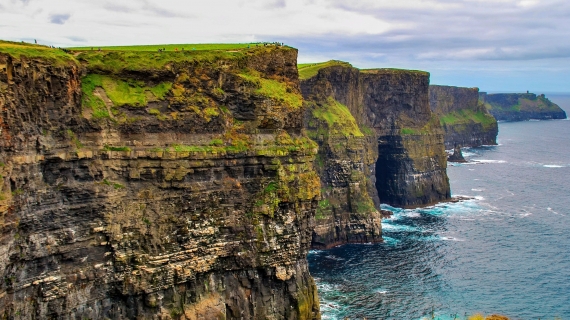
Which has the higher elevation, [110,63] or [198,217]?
[110,63]

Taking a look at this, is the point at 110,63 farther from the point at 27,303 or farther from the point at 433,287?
the point at 433,287

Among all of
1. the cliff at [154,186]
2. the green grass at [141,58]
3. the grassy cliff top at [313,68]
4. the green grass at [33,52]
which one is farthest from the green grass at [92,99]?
the grassy cliff top at [313,68]

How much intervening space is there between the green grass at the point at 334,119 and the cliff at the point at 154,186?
38.6 m

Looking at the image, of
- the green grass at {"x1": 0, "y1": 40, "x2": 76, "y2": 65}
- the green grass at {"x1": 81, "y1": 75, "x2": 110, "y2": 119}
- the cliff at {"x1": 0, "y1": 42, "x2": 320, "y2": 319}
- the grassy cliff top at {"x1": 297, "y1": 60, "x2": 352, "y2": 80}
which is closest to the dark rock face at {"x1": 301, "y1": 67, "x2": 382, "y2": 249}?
the grassy cliff top at {"x1": 297, "y1": 60, "x2": 352, "y2": 80}

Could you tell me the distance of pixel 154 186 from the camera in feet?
169

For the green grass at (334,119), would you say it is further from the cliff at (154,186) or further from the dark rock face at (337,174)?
the cliff at (154,186)

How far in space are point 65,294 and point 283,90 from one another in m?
30.5

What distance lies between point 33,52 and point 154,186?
15.2 meters

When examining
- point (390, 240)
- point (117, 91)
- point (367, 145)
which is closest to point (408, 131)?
point (367, 145)

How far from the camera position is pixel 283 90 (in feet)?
204

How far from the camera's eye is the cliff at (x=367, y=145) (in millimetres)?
100500

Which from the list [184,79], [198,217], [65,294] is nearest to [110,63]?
[184,79]

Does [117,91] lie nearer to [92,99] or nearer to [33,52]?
[92,99]

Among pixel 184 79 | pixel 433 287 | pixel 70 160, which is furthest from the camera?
pixel 433 287
